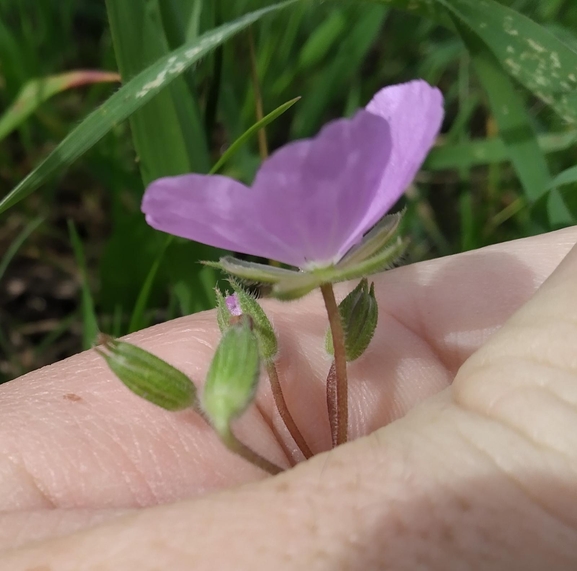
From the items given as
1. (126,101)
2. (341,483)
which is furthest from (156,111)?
(341,483)

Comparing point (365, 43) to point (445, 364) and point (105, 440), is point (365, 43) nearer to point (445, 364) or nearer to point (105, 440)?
point (445, 364)

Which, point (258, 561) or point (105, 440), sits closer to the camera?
point (258, 561)

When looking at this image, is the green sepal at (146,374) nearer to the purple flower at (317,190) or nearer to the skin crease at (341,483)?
the skin crease at (341,483)

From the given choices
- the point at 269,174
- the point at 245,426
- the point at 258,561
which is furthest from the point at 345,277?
the point at 245,426

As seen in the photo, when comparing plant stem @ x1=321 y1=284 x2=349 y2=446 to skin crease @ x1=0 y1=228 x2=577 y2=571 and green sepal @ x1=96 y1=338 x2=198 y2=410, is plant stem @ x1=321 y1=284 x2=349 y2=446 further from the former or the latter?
green sepal @ x1=96 y1=338 x2=198 y2=410

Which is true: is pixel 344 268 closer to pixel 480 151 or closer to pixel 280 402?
pixel 280 402

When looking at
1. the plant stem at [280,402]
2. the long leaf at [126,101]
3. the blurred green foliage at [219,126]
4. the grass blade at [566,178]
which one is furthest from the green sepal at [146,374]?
the grass blade at [566,178]
